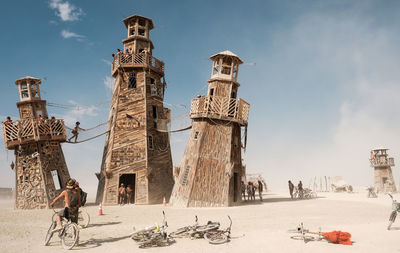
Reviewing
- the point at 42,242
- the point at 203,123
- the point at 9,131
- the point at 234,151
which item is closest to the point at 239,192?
the point at 234,151

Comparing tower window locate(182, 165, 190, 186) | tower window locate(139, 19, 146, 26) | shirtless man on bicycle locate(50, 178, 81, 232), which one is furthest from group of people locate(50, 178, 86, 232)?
tower window locate(139, 19, 146, 26)

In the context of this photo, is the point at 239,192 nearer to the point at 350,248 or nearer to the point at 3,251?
the point at 350,248

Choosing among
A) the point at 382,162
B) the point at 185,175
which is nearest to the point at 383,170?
the point at 382,162

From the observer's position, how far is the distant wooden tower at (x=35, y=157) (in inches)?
854

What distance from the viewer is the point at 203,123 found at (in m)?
21.0

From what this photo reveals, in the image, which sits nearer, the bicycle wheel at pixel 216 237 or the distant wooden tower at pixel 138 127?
the bicycle wheel at pixel 216 237

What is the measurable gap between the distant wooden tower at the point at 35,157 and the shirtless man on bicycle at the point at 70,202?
49.3ft

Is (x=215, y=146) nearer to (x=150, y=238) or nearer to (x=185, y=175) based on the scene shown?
(x=185, y=175)

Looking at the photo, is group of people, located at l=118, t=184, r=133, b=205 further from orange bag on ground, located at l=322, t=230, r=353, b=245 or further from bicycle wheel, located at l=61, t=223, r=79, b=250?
orange bag on ground, located at l=322, t=230, r=353, b=245

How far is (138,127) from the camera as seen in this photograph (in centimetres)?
2514

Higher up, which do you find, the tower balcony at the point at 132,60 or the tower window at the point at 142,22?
the tower window at the point at 142,22

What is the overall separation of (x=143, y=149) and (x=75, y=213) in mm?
15529

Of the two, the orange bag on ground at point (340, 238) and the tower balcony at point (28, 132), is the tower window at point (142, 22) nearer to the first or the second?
the tower balcony at point (28, 132)

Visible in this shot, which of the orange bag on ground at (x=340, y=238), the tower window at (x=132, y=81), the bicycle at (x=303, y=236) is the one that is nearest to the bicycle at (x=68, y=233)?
the bicycle at (x=303, y=236)
